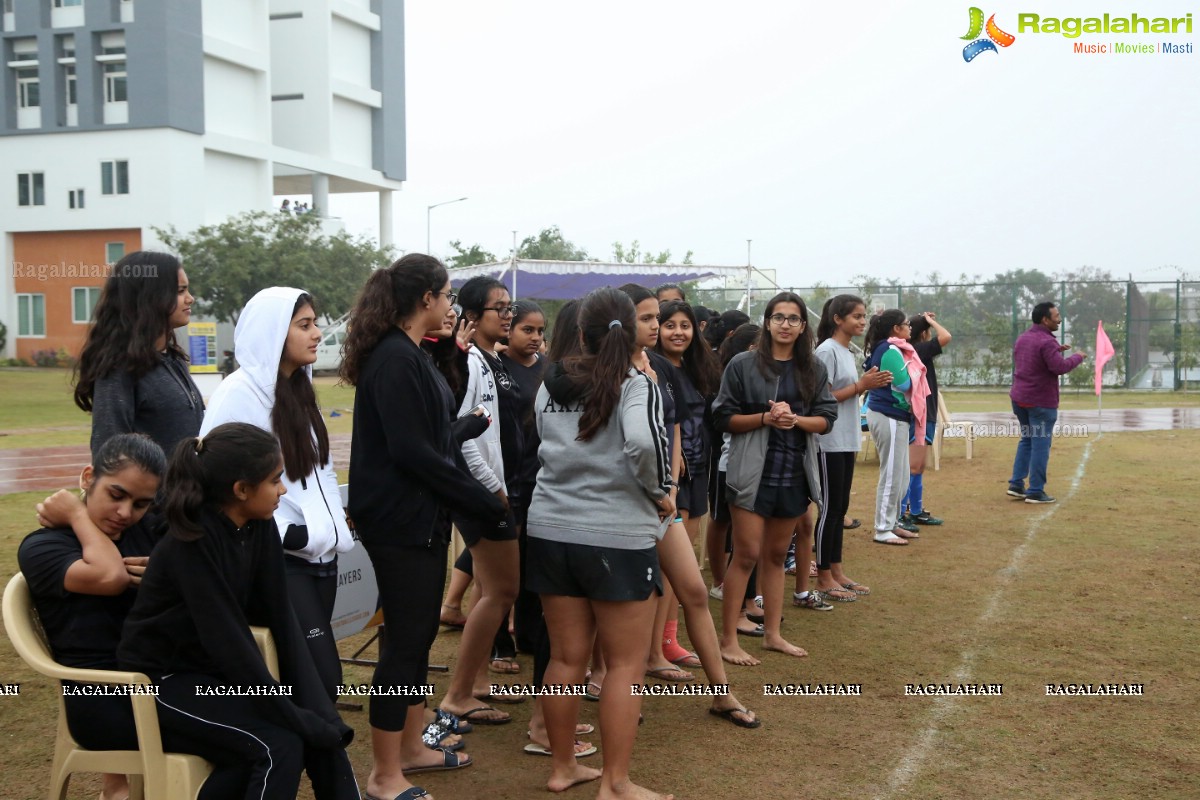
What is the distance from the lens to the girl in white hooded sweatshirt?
340 centimetres

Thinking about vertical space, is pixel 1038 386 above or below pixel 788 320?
Answer: below

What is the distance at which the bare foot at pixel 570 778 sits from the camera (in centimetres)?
398

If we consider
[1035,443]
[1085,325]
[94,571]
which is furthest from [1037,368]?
[1085,325]

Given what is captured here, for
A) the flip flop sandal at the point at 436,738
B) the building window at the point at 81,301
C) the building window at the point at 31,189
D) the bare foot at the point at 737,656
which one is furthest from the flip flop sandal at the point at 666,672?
the building window at the point at 31,189

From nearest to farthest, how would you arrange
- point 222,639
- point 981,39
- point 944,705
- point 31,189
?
point 222,639 < point 944,705 < point 981,39 < point 31,189

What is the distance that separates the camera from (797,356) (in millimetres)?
5695

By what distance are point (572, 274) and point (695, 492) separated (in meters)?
13.2

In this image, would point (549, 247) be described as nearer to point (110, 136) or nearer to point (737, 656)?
point (110, 136)

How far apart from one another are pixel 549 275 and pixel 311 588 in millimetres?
15278

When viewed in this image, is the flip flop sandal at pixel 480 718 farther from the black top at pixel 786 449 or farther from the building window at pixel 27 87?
the building window at pixel 27 87

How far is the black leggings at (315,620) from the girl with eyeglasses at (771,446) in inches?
99.4

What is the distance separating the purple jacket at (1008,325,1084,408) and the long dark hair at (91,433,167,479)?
8907 mm

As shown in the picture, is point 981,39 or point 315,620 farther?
point 981,39

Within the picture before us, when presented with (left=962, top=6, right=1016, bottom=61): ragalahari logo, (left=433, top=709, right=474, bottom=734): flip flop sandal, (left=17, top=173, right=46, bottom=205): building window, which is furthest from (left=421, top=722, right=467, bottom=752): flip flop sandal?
(left=17, top=173, right=46, bottom=205): building window
